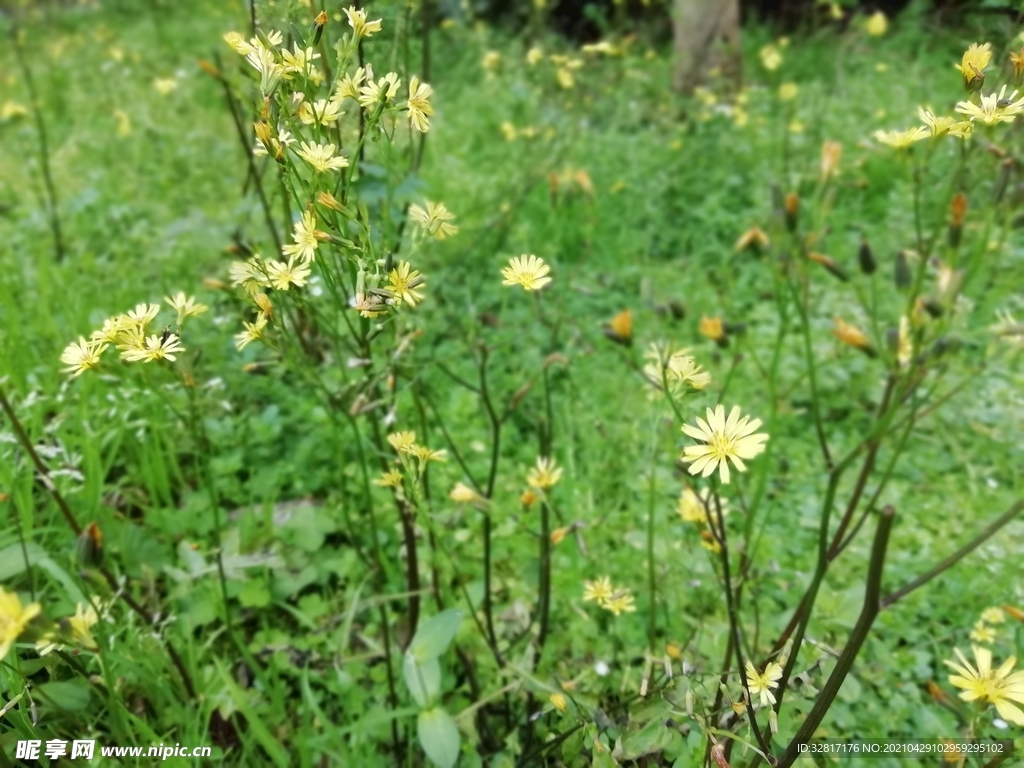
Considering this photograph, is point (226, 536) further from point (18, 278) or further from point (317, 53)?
point (18, 278)

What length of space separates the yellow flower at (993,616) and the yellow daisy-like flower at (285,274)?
126 centimetres

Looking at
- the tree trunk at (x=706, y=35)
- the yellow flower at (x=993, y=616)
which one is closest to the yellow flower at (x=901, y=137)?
the yellow flower at (x=993, y=616)

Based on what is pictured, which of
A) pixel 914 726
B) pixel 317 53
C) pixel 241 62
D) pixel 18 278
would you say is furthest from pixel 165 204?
pixel 914 726

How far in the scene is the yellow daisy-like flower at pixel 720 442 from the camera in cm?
77

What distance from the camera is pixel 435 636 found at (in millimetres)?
966

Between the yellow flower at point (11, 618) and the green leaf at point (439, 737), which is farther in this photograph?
the green leaf at point (439, 737)

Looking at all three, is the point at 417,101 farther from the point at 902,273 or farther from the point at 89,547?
the point at 902,273

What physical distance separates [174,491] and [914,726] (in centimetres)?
152

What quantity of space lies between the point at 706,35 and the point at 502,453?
332 centimetres

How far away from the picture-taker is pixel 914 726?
4.09 ft

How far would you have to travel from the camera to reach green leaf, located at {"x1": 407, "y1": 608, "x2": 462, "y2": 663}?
960mm

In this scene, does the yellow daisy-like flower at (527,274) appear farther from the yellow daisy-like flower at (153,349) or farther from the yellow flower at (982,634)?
the yellow flower at (982,634)

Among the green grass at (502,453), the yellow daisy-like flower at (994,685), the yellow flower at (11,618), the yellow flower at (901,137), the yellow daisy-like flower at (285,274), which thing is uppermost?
the yellow flower at (901,137)

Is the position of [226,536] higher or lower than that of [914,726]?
higher
